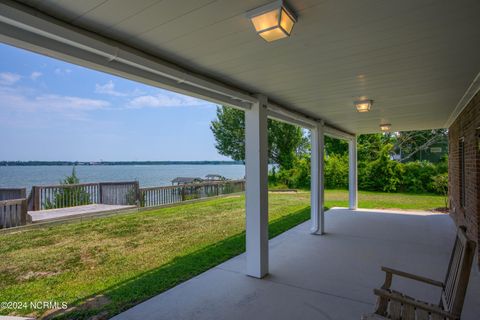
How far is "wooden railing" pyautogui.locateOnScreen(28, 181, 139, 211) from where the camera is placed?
7.56 metres

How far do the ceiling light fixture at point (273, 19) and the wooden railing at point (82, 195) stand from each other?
8.09 metres

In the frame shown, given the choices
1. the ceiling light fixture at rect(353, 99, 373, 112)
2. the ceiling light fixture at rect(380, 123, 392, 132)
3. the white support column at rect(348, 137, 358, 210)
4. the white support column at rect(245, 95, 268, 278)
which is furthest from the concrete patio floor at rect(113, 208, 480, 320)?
the white support column at rect(348, 137, 358, 210)

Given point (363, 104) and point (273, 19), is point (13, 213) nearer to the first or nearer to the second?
point (273, 19)

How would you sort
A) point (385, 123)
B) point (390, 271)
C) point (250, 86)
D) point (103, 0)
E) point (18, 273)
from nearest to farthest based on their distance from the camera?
point (103, 0), point (390, 271), point (250, 86), point (18, 273), point (385, 123)

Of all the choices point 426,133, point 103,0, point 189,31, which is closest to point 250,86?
point 189,31

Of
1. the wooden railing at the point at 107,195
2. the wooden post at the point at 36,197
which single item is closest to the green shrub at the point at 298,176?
the wooden railing at the point at 107,195

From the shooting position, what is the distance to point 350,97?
4.11 m

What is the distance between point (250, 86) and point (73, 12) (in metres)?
2.08

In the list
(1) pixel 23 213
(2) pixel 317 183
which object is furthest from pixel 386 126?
(1) pixel 23 213

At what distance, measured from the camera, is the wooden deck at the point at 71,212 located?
670 centimetres

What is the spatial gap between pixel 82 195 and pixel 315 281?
7565 mm

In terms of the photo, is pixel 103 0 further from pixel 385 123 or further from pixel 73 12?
pixel 385 123

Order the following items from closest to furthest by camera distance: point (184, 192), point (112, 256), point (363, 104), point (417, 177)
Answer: point (363, 104) < point (112, 256) < point (184, 192) < point (417, 177)

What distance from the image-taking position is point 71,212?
24.0 feet
